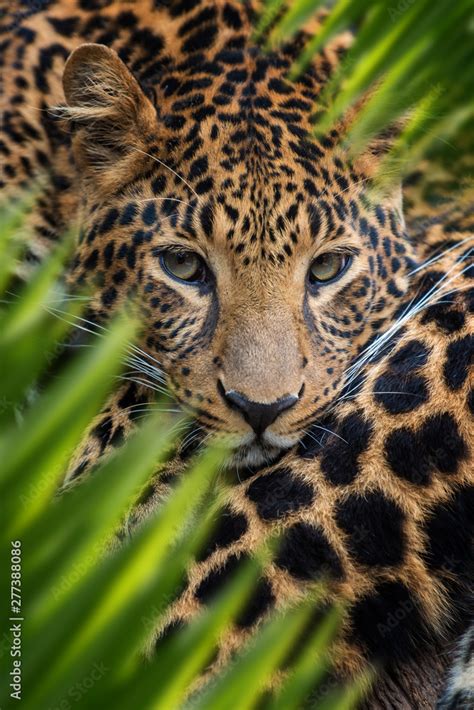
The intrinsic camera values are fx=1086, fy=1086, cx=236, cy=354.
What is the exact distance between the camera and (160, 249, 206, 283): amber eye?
3.67m

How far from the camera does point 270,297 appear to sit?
3.46 metres

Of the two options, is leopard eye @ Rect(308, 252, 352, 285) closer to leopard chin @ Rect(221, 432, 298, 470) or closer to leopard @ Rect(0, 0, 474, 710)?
leopard @ Rect(0, 0, 474, 710)

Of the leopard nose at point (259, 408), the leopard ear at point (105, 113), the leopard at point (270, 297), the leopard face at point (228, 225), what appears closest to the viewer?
the leopard at point (270, 297)

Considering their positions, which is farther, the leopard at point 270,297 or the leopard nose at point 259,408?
the leopard nose at point 259,408

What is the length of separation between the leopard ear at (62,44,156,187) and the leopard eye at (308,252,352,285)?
0.71 meters

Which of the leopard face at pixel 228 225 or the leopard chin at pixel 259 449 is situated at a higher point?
the leopard face at pixel 228 225

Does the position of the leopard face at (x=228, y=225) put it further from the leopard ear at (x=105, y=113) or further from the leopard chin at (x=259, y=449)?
the leopard chin at (x=259, y=449)

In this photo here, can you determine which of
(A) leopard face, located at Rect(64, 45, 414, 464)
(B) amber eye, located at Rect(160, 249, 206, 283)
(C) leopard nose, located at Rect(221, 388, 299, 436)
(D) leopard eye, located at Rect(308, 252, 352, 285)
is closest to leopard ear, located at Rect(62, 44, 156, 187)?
(A) leopard face, located at Rect(64, 45, 414, 464)

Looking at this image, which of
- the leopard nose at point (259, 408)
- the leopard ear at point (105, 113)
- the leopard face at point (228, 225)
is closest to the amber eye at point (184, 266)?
the leopard face at point (228, 225)

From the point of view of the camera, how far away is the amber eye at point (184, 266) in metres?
3.67

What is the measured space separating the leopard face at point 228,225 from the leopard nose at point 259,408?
167 millimetres

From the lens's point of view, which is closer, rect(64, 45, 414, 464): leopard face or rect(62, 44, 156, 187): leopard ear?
rect(64, 45, 414, 464): leopard face

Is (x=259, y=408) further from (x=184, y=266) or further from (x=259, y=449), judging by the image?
(x=184, y=266)

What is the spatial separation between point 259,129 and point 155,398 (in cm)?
98
